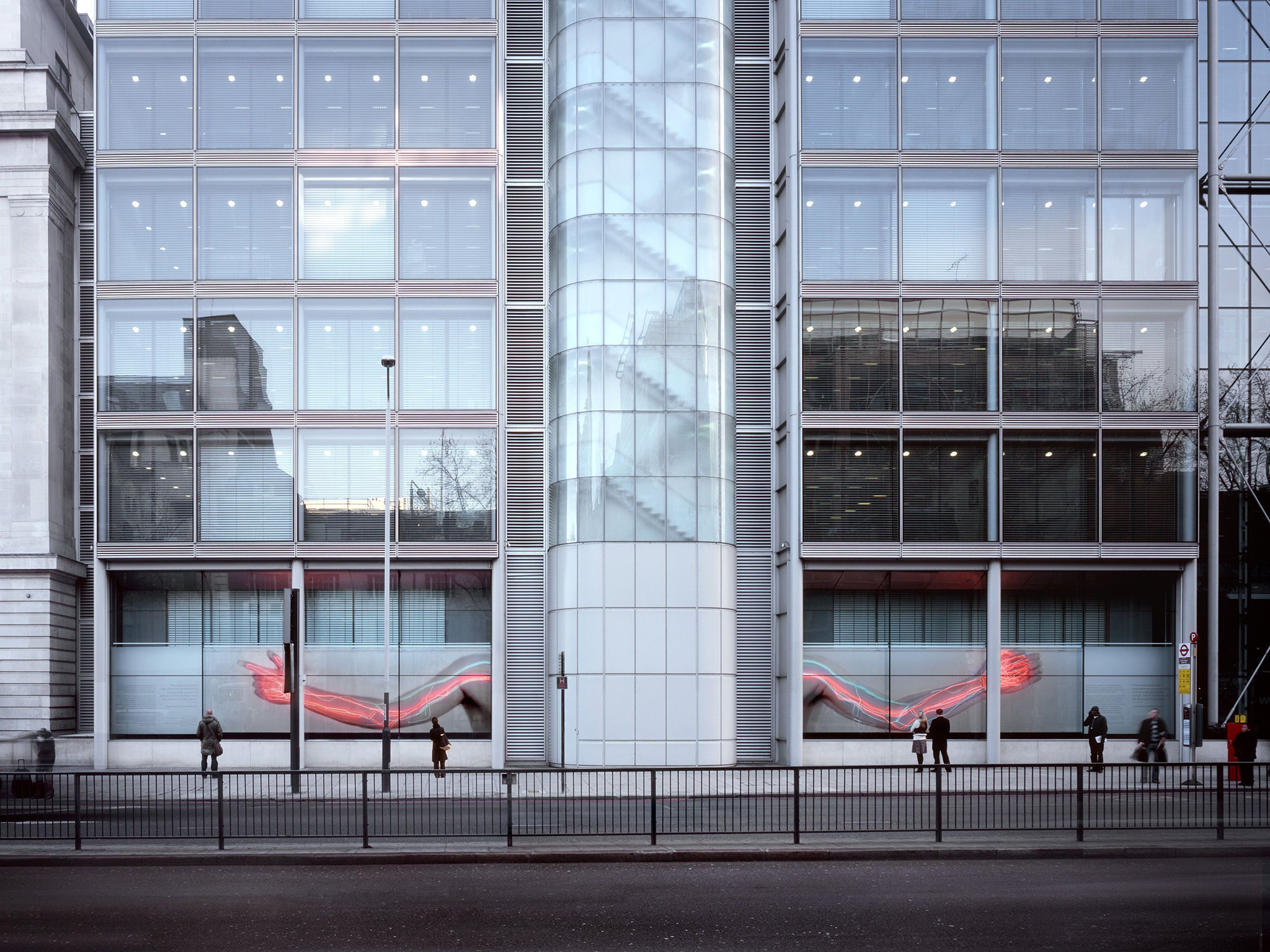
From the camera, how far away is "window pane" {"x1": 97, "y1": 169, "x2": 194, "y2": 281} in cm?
3088

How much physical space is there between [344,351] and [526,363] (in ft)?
16.0

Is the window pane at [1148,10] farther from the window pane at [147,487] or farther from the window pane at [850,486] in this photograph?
the window pane at [147,487]

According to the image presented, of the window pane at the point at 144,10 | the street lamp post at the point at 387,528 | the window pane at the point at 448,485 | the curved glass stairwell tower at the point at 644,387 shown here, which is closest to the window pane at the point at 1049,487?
the curved glass stairwell tower at the point at 644,387

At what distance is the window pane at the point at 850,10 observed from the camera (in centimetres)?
2997

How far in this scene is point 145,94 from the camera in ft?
102

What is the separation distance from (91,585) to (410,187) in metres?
14.9

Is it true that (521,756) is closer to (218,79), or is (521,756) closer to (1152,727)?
(1152,727)

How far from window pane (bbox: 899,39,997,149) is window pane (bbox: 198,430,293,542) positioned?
18.5 m

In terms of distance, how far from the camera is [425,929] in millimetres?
10703

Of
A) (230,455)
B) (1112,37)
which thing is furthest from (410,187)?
(1112,37)

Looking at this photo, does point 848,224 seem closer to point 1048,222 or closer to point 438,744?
point 1048,222

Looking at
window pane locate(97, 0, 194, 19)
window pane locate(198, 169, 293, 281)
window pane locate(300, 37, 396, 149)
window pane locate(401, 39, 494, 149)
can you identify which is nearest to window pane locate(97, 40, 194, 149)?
window pane locate(97, 0, 194, 19)

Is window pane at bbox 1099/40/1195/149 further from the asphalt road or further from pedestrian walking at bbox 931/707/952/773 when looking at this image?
the asphalt road

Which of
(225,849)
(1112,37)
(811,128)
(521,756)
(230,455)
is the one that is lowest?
(521,756)
